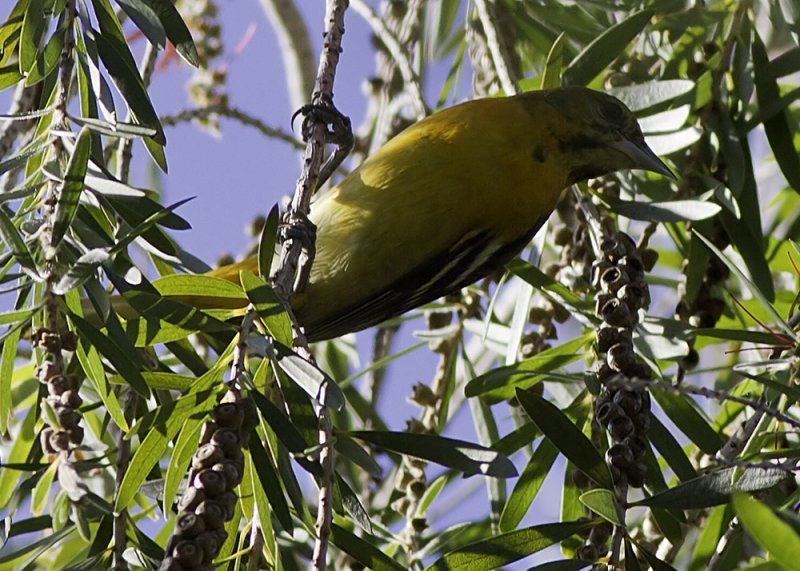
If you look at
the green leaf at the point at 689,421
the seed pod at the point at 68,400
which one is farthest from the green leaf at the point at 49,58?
the green leaf at the point at 689,421

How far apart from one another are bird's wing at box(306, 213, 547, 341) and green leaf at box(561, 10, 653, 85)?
16.2 inches

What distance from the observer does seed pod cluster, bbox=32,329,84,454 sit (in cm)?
166

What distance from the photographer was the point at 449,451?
1.59m

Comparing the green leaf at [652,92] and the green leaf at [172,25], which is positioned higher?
the green leaf at [172,25]

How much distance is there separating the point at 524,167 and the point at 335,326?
63 centimetres

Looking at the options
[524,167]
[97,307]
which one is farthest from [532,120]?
[97,307]

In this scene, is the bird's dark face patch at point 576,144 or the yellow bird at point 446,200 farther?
the bird's dark face patch at point 576,144

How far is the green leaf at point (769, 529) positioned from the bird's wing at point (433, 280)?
5.64ft

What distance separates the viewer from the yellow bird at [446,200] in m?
2.74

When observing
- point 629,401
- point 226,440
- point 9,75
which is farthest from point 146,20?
point 629,401

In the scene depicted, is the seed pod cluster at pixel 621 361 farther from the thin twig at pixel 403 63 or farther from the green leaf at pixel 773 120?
the thin twig at pixel 403 63

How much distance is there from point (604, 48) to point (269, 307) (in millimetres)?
1149

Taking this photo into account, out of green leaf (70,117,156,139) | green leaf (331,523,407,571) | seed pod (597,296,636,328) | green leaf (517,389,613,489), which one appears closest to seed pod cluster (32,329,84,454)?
green leaf (70,117,156,139)

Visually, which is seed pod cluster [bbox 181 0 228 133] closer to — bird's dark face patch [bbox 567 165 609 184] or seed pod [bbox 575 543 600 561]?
bird's dark face patch [bbox 567 165 609 184]
